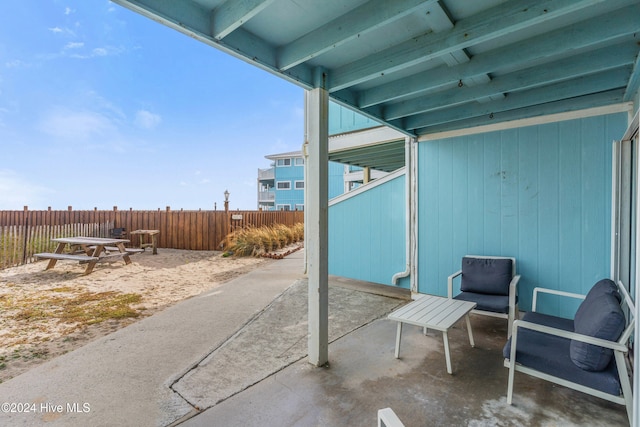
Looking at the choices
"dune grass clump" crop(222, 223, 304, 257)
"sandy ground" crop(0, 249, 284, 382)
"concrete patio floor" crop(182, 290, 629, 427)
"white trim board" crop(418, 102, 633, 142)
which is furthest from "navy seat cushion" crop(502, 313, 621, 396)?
"dune grass clump" crop(222, 223, 304, 257)

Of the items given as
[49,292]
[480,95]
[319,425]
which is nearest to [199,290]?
[49,292]

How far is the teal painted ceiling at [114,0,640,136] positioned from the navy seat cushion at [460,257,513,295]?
5.78ft

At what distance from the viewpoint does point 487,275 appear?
329 cm

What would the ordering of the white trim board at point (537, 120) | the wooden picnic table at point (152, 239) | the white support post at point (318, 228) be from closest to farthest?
the white support post at point (318, 228) → the white trim board at point (537, 120) → the wooden picnic table at point (152, 239)

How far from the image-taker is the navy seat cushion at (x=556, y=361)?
158cm

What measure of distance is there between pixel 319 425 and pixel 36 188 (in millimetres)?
10218

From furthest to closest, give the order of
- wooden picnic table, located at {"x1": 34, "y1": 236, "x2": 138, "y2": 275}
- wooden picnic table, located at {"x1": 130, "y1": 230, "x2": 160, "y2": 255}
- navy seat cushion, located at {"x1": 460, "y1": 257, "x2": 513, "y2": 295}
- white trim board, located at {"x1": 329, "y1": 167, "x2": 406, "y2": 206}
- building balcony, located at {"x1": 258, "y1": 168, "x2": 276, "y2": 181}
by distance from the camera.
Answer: building balcony, located at {"x1": 258, "y1": 168, "x2": 276, "y2": 181} < wooden picnic table, located at {"x1": 130, "y1": 230, "x2": 160, "y2": 255} < wooden picnic table, located at {"x1": 34, "y1": 236, "x2": 138, "y2": 275} < white trim board, located at {"x1": 329, "y1": 167, "x2": 406, "y2": 206} < navy seat cushion, located at {"x1": 460, "y1": 257, "x2": 513, "y2": 295}

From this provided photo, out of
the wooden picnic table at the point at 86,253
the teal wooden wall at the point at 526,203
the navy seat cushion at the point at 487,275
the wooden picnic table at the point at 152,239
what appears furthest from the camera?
the wooden picnic table at the point at 152,239

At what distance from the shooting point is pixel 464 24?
5.92ft

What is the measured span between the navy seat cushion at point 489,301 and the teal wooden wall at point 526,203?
0.55 m

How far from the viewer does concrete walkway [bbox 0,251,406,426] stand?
1.77m

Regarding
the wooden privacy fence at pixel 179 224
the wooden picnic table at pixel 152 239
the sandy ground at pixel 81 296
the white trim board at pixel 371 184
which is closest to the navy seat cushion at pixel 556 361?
the white trim board at pixel 371 184

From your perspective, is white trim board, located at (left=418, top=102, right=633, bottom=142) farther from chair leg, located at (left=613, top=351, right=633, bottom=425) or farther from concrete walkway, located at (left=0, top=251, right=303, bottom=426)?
concrete walkway, located at (left=0, top=251, right=303, bottom=426)

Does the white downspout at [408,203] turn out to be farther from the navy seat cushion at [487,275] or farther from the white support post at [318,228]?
the white support post at [318,228]
